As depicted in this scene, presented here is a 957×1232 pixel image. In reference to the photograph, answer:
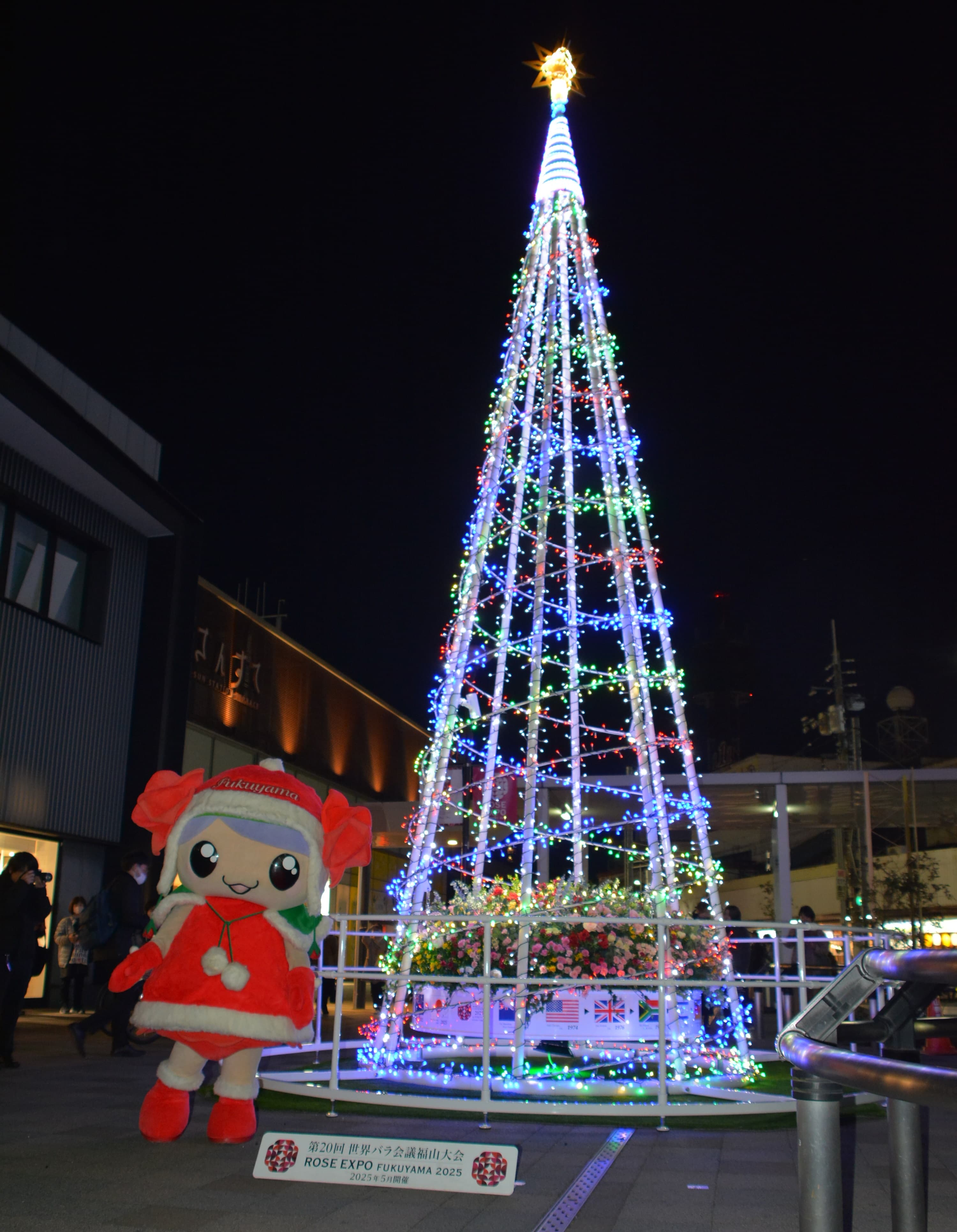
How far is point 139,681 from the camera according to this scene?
1609cm

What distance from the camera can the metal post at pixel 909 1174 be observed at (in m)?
1.73

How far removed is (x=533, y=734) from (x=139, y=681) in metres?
9.88

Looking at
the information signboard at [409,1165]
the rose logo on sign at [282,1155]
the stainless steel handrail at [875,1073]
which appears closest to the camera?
the stainless steel handrail at [875,1073]

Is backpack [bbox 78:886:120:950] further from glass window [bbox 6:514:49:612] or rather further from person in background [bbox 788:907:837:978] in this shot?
person in background [bbox 788:907:837:978]

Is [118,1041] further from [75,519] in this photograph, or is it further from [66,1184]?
[75,519]

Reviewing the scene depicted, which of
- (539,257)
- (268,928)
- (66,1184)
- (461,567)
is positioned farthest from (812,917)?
(66,1184)

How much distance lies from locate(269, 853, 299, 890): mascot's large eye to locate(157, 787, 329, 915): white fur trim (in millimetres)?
81

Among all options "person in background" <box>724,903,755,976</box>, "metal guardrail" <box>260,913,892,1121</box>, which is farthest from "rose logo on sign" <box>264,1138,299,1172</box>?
"person in background" <box>724,903,755,976</box>

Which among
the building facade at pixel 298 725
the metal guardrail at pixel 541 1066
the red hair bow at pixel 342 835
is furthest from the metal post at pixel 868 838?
the red hair bow at pixel 342 835

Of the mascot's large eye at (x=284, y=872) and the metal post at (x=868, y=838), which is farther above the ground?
the metal post at (x=868, y=838)

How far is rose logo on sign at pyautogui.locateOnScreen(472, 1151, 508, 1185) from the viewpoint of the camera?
13.1 feet

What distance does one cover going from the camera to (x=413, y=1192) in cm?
446

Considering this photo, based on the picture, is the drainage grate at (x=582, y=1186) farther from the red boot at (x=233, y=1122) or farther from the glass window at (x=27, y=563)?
the glass window at (x=27, y=563)

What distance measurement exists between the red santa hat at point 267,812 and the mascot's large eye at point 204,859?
0.37 feet
